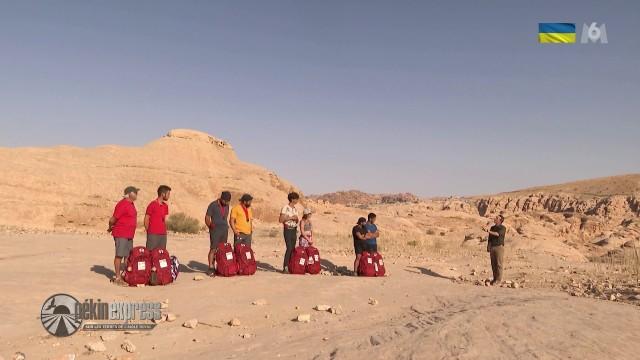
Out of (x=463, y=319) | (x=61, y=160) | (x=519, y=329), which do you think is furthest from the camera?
(x=61, y=160)

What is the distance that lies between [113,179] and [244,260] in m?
19.7

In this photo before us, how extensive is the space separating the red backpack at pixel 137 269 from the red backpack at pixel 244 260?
5.81 feet

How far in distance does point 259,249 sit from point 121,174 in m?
15.1

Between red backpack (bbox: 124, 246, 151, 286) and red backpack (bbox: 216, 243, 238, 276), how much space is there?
1406 millimetres

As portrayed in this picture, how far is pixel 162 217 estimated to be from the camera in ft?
28.6

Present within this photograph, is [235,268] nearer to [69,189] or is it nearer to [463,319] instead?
[463,319]

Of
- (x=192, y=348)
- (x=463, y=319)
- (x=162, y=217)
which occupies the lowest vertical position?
(x=192, y=348)

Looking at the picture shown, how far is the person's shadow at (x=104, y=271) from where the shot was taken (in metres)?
9.07

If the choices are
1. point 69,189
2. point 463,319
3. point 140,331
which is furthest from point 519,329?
point 69,189

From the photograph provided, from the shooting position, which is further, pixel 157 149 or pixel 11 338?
pixel 157 149

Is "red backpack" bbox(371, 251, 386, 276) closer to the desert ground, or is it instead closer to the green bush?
the desert ground

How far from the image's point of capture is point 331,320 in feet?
20.9

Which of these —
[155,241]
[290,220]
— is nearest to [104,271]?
[155,241]

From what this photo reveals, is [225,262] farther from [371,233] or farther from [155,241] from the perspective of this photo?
[371,233]
